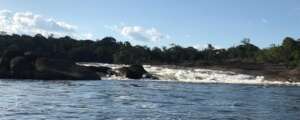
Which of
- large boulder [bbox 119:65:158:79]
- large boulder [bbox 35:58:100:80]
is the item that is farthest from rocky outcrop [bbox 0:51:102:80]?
large boulder [bbox 119:65:158:79]

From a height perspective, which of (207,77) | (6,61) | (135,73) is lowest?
(207,77)

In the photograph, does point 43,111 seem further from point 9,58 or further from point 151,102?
point 9,58

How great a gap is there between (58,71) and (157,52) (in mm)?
87251

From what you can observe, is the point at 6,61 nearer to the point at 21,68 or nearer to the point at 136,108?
the point at 21,68

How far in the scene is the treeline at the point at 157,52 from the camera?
134 m

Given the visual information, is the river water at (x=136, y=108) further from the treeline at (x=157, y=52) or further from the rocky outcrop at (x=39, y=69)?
the treeline at (x=157, y=52)

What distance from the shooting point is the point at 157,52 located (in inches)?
6476

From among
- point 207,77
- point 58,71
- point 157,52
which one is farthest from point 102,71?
point 157,52

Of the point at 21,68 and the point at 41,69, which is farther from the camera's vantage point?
the point at 21,68

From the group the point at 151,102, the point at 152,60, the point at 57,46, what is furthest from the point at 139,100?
the point at 57,46

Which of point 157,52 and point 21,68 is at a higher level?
point 157,52

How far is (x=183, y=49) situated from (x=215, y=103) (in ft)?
440

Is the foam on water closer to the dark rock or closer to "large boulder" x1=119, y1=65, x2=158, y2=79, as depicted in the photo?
"large boulder" x1=119, y1=65, x2=158, y2=79

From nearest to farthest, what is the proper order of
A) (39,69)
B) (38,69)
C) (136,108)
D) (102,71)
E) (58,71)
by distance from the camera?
(136,108), (58,71), (39,69), (38,69), (102,71)
